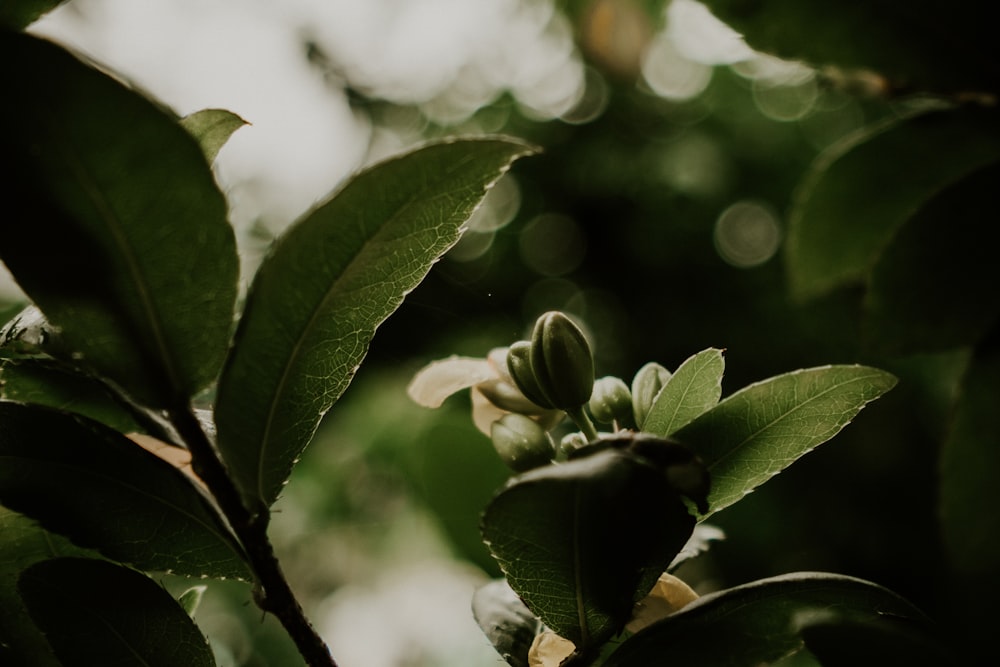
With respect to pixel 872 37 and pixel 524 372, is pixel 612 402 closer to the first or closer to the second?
pixel 524 372

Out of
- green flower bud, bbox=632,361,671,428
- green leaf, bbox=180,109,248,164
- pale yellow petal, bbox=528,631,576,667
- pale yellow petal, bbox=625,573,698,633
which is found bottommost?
pale yellow petal, bbox=528,631,576,667

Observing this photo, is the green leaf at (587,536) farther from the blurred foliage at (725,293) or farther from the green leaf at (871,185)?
the blurred foliage at (725,293)

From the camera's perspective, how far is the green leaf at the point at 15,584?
0.47 meters

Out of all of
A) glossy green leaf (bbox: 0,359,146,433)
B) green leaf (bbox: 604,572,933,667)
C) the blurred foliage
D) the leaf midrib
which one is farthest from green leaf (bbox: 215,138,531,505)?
the blurred foliage

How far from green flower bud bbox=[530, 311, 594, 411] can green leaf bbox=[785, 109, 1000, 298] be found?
0.20 m

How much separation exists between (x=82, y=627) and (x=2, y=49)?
0.99ft

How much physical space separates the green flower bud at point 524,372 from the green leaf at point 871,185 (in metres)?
0.22

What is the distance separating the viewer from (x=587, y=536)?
363 millimetres

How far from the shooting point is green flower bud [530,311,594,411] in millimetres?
502

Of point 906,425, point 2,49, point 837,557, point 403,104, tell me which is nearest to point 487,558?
point 2,49

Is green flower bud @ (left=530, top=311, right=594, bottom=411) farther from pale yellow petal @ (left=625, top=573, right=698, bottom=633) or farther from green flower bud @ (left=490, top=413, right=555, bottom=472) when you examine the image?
pale yellow petal @ (left=625, top=573, right=698, bottom=633)

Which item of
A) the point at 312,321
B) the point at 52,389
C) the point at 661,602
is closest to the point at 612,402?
the point at 661,602

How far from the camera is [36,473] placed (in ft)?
1.34

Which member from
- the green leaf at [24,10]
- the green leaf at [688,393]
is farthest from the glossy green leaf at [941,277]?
the green leaf at [24,10]
